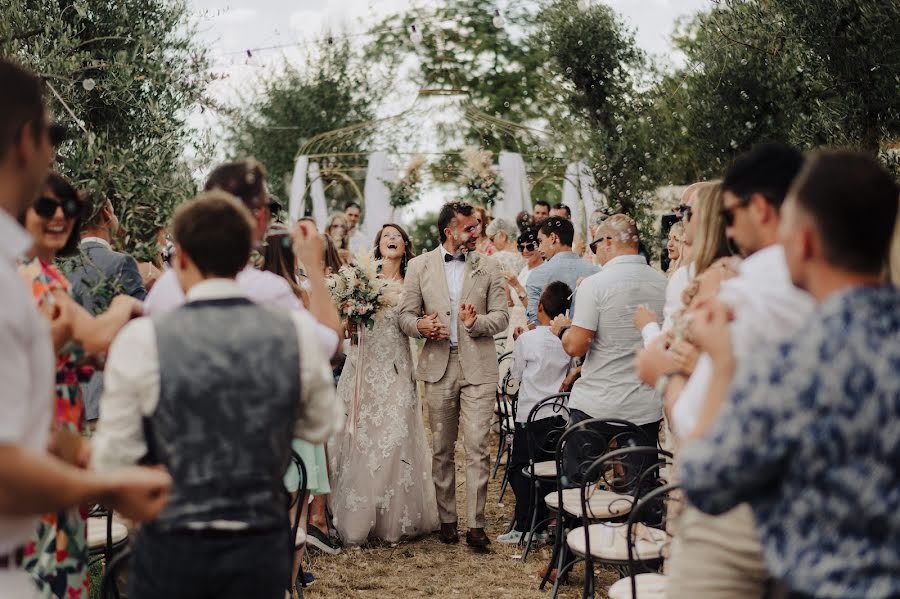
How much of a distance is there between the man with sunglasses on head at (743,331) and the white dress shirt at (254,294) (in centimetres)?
109

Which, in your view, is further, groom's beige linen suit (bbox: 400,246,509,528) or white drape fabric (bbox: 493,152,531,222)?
white drape fabric (bbox: 493,152,531,222)

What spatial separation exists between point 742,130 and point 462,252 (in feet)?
9.56

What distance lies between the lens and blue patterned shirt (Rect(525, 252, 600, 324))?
7.44 metres

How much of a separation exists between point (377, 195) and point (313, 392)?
11096mm

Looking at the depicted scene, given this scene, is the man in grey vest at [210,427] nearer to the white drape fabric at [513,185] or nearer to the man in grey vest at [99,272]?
the man in grey vest at [99,272]

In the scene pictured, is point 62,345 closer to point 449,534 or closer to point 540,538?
point 449,534

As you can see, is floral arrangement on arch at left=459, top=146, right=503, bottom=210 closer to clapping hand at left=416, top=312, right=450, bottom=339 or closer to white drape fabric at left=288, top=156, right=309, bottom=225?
white drape fabric at left=288, top=156, right=309, bottom=225

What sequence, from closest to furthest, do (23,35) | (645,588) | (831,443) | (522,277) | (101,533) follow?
(831,443), (645,588), (101,533), (23,35), (522,277)

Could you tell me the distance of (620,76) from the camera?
9.98 meters

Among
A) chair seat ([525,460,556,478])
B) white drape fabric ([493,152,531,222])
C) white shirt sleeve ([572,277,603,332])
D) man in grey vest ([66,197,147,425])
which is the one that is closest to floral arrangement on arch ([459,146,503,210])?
white drape fabric ([493,152,531,222])

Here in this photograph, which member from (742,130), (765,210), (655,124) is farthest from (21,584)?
(655,124)

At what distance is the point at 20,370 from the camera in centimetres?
182

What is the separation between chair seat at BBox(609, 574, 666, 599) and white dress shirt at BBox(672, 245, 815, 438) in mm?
1397

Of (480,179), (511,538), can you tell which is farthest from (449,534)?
(480,179)
